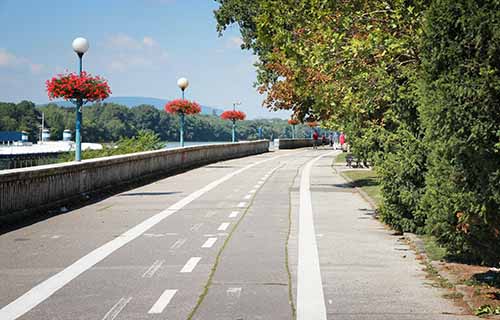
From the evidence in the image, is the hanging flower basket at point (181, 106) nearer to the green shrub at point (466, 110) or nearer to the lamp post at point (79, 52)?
the lamp post at point (79, 52)

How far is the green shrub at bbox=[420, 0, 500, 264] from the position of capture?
6.94 meters

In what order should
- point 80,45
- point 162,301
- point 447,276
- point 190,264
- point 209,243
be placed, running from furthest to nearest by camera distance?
point 80,45, point 209,243, point 190,264, point 447,276, point 162,301

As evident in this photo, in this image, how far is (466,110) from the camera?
704cm

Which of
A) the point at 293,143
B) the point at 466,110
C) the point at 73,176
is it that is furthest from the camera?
the point at 293,143

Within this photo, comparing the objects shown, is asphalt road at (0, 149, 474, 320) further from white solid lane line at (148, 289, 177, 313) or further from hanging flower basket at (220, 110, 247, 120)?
hanging flower basket at (220, 110, 247, 120)

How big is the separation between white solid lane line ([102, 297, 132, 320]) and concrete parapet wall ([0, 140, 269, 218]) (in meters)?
6.85

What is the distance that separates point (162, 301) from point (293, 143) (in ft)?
255

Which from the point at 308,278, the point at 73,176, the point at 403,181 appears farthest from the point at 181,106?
the point at 308,278

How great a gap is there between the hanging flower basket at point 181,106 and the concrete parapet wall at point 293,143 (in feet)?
127

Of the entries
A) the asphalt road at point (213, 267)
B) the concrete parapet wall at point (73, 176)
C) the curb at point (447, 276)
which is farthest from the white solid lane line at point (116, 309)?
the concrete parapet wall at point (73, 176)

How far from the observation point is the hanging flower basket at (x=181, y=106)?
130 ft

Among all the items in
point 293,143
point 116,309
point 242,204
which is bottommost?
point 293,143

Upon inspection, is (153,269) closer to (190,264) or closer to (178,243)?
(190,264)

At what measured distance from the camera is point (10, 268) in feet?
32.3
